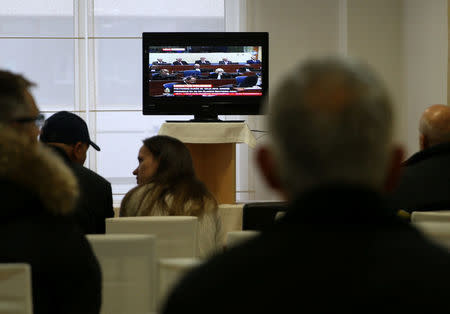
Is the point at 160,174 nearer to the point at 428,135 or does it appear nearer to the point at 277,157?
the point at 428,135

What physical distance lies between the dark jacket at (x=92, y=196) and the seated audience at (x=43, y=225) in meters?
1.57

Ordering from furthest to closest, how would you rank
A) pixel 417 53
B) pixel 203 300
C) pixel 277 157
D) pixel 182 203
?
pixel 417 53
pixel 182 203
pixel 277 157
pixel 203 300

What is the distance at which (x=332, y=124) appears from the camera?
958mm

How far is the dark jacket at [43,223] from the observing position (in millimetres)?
1796

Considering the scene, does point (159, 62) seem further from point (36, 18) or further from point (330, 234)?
point (330, 234)

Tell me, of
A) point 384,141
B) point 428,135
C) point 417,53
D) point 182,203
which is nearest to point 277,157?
point 384,141

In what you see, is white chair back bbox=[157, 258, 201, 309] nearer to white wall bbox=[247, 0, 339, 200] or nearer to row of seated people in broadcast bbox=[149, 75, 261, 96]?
row of seated people in broadcast bbox=[149, 75, 261, 96]

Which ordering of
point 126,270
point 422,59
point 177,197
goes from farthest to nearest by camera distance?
point 422,59, point 177,197, point 126,270

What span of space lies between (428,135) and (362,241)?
136 inches

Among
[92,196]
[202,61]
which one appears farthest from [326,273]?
[202,61]

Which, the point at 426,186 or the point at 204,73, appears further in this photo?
the point at 204,73

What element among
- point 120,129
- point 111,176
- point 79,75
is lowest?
point 111,176

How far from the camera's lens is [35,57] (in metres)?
8.84

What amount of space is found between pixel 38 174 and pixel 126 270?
0.68 metres
